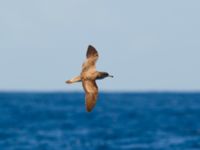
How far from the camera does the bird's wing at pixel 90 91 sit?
52.1 feet

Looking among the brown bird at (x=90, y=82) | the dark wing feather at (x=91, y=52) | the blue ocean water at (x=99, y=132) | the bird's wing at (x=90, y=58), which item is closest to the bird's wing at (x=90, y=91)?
the brown bird at (x=90, y=82)

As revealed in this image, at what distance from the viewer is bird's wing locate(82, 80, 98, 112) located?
15867 mm

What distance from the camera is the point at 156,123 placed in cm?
6138

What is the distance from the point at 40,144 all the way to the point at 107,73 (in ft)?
95.3

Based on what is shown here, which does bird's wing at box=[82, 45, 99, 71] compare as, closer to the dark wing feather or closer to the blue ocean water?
the dark wing feather

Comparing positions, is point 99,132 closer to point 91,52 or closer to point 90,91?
point 91,52

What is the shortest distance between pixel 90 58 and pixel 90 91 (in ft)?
3.74

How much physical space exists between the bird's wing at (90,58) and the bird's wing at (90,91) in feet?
1.72

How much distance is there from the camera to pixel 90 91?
52.3ft

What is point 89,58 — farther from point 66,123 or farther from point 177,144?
point 66,123

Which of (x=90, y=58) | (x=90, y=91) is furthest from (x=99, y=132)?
(x=90, y=91)

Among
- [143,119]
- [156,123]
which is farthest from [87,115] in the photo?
[156,123]

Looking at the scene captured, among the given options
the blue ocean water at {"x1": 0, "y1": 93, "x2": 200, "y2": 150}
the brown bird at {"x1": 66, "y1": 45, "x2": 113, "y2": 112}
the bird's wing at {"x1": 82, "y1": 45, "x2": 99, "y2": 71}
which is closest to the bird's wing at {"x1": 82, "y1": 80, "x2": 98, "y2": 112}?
the brown bird at {"x1": 66, "y1": 45, "x2": 113, "y2": 112}

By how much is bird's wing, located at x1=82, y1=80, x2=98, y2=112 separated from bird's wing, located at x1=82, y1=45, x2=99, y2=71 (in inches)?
20.6
